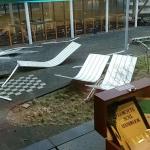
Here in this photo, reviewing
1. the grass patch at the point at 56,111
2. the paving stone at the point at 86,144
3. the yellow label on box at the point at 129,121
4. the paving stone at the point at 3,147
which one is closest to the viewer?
the yellow label on box at the point at 129,121

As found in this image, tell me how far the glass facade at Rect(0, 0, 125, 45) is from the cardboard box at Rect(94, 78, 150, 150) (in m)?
12.1

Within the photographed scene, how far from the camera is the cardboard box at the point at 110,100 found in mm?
2641

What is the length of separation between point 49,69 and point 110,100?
659cm

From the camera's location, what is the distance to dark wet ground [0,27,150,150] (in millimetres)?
4625

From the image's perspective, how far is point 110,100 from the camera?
2.63 m

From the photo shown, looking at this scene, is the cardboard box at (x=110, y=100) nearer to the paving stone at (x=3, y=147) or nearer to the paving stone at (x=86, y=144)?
the paving stone at (x=86, y=144)

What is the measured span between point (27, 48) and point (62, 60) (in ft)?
14.3

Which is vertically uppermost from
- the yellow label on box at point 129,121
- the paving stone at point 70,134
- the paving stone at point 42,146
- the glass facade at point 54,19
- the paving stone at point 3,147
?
the glass facade at point 54,19

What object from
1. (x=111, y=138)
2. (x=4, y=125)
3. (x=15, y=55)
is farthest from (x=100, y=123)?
(x=15, y=55)

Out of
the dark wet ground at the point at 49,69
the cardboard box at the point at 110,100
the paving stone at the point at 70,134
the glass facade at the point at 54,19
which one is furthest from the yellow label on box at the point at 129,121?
the glass facade at the point at 54,19

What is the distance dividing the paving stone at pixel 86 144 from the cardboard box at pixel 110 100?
976 millimetres

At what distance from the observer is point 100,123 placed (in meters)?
2.75

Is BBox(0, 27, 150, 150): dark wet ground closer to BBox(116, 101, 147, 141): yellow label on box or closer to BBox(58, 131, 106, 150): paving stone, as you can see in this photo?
BBox(58, 131, 106, 150): paving stone

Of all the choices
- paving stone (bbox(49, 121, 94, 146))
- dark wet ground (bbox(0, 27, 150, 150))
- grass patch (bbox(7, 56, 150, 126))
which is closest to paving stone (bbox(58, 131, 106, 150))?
paving stone (bbox(49, 121, 94, 146))
